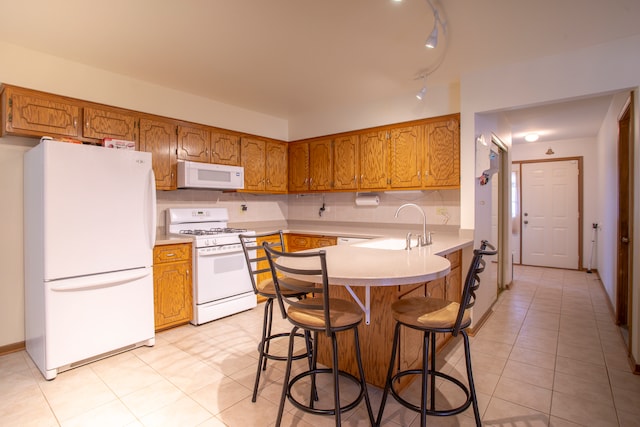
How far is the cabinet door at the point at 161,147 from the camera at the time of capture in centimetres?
330

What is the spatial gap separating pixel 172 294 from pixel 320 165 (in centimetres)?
239

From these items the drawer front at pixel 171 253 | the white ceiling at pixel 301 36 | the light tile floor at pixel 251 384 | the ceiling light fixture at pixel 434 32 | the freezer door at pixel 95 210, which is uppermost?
the white ceiling at pixel 301 36

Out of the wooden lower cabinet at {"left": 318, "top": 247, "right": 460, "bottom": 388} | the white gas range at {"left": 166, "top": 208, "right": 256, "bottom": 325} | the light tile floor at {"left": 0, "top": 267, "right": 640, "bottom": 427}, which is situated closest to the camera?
the light tile floor at {"left": 0, "top": 267, "right": 640, "bottom": 427}

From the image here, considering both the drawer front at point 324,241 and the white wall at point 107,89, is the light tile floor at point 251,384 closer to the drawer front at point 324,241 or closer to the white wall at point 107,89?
the drawer front at point 324,241

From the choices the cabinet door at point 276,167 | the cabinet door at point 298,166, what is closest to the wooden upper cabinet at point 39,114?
the cabinet door at point 276,167

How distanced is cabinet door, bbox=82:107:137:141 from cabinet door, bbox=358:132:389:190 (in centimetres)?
250

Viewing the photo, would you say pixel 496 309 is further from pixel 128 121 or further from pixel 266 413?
pixel 128 121

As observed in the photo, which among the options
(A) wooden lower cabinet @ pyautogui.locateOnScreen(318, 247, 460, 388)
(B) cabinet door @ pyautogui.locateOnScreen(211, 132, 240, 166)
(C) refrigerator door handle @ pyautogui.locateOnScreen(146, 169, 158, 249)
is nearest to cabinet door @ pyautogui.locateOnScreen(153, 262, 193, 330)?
(C) refrigerator door handle @ pyautogui.locateOnScreen(146, 169, 158, 249)

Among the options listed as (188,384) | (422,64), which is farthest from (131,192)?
(422,64)

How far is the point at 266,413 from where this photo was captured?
1.90m

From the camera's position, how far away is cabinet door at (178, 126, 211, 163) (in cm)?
358

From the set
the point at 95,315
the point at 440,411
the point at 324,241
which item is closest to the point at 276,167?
the point at 324,241

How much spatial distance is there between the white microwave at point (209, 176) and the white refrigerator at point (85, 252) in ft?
2.13

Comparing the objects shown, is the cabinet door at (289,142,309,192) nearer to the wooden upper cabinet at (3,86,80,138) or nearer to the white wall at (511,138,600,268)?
the wooden upper cabinet at (3,86,80,138)
